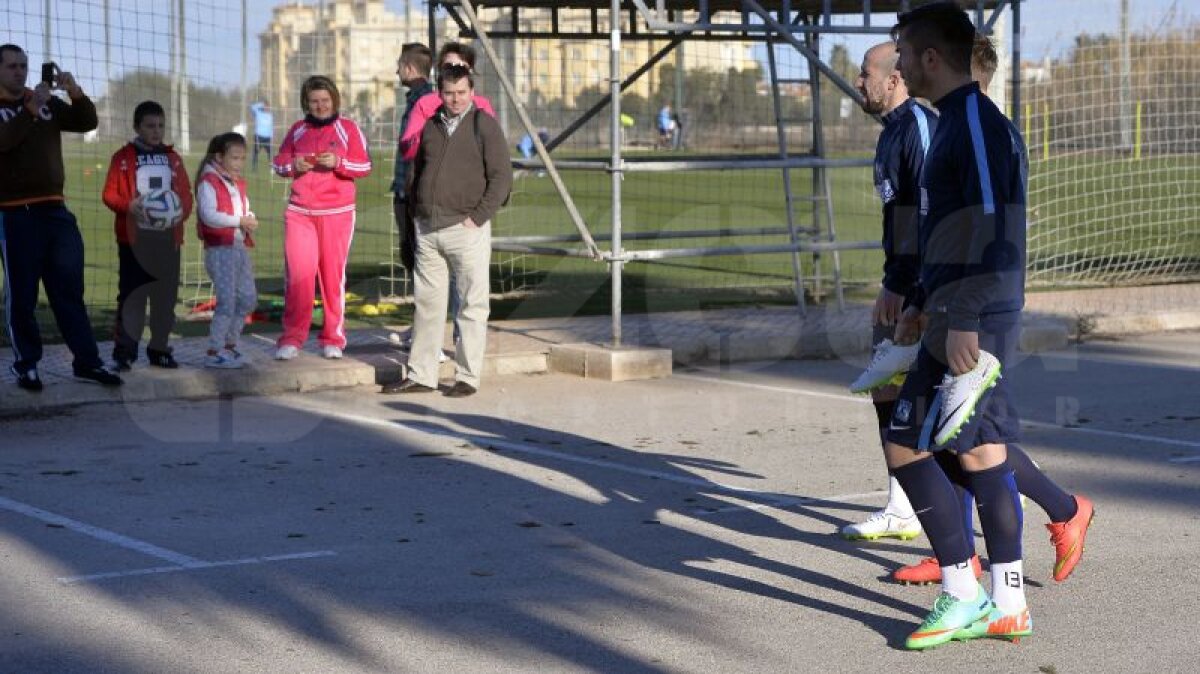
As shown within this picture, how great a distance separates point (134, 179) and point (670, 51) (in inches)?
214

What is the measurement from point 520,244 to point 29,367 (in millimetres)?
4336

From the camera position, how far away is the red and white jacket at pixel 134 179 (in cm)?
1099

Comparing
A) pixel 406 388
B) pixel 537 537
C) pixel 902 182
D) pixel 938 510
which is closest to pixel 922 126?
pixel 902 182

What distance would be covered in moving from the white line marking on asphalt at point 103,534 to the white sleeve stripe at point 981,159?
3.38m

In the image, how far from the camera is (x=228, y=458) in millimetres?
9062

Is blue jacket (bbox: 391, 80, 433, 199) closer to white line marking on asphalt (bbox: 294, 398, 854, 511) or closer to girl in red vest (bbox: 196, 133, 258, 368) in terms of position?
girl in red vest (bbox: 196, 133, 258, 368)

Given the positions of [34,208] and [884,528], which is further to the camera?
[34,208]

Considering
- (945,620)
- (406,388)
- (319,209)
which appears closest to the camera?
(945,620)

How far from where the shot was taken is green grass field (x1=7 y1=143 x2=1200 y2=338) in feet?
54.9

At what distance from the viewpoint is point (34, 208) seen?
33.6ft

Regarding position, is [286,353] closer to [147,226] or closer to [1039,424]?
[147,226]

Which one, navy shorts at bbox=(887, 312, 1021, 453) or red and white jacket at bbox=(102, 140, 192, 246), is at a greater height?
red and white jacket at bbox=(102, 140, 192, 246)

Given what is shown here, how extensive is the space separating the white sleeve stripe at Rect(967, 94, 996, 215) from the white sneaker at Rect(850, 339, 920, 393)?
707 millimetres

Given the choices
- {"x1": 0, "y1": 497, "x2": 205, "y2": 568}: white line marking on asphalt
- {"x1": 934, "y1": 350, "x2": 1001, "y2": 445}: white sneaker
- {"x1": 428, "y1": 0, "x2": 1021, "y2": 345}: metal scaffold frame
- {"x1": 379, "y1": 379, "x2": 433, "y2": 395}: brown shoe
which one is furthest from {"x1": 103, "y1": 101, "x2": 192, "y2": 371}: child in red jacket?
{"x1": 934, "y1": 350, "x2": 1001, "y2": 445}: white sneaker
